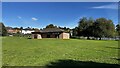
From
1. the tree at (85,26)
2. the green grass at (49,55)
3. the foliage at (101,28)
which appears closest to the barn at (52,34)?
the foliage at (101,28)

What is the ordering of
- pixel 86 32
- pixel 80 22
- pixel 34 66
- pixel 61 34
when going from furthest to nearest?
1. pixel 80 22
2. pixel 86 32
3. pixel 61 34
4. pixel 34 66

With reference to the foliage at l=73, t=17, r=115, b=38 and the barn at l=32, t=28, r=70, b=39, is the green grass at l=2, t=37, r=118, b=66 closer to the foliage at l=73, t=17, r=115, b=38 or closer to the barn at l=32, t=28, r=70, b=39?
the barn at l=32, t=28, r=70, b=39

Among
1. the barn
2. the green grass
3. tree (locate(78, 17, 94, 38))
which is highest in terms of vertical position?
tree (locate(78, 17, 94, 38))

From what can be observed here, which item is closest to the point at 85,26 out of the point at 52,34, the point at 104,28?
the point at 104,28

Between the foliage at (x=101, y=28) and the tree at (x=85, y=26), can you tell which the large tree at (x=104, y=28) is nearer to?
the foliage at (x=101, y=28)

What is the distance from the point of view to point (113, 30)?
85375 millimetres

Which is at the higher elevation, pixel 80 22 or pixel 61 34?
pixel 80 22

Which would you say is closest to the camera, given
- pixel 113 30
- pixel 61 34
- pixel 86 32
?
pixel 61 34

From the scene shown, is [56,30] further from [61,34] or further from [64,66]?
[64,66]

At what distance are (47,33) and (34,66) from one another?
2921 inches

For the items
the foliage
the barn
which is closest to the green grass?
the barn

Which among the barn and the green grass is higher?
the barn

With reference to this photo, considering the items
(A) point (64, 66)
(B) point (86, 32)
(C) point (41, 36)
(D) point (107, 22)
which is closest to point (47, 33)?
(C) point (41, 36)

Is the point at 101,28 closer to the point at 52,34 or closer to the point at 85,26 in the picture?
the point at 85,26
